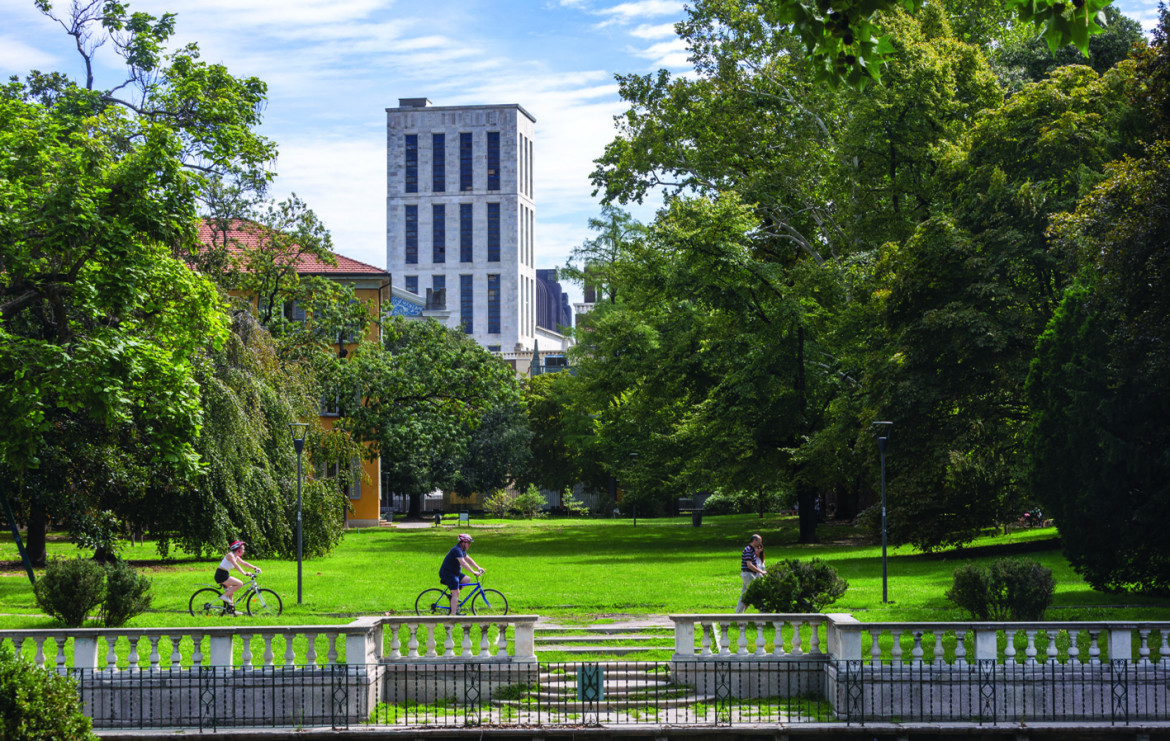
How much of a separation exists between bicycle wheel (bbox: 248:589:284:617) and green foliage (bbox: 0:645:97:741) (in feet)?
35.7

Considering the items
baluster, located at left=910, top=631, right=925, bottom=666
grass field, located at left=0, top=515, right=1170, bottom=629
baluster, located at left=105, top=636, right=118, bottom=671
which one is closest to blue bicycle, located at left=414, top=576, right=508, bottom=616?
grass field, located at left=0, top=515, right=1170, bottom=629

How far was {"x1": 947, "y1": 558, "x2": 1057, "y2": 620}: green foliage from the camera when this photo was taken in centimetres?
1808

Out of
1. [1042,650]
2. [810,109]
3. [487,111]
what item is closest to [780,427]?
[810,109]

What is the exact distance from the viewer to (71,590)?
1936 cm

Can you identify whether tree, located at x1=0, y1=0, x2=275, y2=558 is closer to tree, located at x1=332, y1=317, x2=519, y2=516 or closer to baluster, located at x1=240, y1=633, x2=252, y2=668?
baluster, located at x1=240, y1=633, x2=252, y2=668

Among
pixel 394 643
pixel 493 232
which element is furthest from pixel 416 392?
pixel 493 232

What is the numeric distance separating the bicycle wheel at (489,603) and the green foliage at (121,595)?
5.76 metres

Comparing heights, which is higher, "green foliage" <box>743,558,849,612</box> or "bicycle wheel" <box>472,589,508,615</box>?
"green foliage" <box>743,558,849,612</box>

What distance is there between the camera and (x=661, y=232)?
147 feet

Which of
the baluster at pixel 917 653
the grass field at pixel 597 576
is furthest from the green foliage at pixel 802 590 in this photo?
the baluster at pixel 917 653

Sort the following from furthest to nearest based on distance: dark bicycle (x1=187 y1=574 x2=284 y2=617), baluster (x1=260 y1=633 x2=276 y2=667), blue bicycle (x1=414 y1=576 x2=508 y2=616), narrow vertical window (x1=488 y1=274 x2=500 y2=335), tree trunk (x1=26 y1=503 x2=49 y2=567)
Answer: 1. narrow vertical window (x1=488 y1=274 x2=500 y2=335)
2. tree trunk (x1=26 y1=503 x2=49 y2=567)
3. dark bicycle (x1=187 y1=574 x2=284 y2=617)
4. blue bicycle (x1=414 y1=576 x2=508 y2=616)
5. baluster (x1=260 y1=633 x2=276 y2=667)

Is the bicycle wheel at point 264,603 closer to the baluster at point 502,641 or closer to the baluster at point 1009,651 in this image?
the baluster at point 502,641

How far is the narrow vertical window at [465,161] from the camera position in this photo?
500 feet

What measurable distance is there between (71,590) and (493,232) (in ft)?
451
